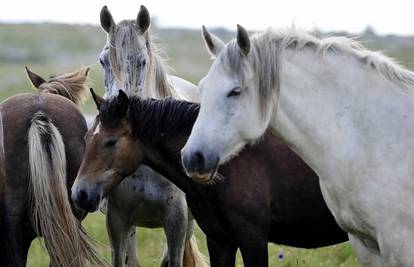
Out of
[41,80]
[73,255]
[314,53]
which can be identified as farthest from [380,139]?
[41,80]

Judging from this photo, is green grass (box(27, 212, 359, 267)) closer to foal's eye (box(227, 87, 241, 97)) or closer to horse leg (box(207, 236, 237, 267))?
horse leg (box(207, 236, 237, 267))

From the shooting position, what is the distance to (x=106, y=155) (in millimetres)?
6203

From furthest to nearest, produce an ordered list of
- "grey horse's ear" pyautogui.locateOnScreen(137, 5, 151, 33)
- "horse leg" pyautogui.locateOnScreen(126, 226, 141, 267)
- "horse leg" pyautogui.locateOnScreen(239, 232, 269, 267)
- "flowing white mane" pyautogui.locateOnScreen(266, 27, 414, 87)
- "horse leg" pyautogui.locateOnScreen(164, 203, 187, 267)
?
"horse leg" pyautogui.locateOnScreen(126, 226, 141, 267) < "grey horse's ear" pyautogui.locateOnScreen(137, 5, 151, 33) < "horse leg" pyautogui.locateOnScreen(164, 203, 187, 267) < "horse leg" pyautogui.locateOnScreen(239, 232, 269, 267) < "flowing white mane" pyautogui.locateOnScreen(266, 27, 414, 87)

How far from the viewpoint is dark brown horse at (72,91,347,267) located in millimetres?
6137

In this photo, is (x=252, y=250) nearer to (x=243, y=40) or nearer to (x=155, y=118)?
(x=155, y=118)

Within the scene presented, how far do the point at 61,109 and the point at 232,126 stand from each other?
2.17 metres

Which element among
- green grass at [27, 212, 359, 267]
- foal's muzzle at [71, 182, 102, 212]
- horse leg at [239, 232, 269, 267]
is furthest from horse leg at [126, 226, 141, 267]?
horse leg at [239, 232, 269, 267]

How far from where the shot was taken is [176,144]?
635 cm

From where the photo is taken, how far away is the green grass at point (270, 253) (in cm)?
811

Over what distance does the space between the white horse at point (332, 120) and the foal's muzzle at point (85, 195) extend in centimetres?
122

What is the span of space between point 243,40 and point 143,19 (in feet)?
7.33

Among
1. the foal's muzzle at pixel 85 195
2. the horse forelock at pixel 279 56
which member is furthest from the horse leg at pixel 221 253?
the horse forelock at pixel 279 56

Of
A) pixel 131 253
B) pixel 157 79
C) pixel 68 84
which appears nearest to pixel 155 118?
pixel 157 79

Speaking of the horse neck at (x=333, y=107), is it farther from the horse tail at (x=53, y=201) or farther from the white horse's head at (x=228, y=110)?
the horse tail at (x=53, y=201)
